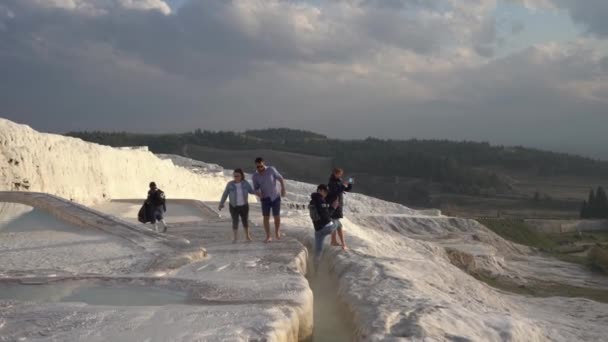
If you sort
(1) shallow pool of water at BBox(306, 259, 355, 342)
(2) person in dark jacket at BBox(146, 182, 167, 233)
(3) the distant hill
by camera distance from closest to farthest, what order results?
(1) shallow pool of water at BBox(306, 259, 355, 342), (2) person in dark jacket at BBox(146, 182, 167, 233), (3) the distant hill

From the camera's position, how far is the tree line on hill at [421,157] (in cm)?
6838

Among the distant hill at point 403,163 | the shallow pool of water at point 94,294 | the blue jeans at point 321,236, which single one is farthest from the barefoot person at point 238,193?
the distant hill at point 403,163

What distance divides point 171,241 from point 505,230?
2855 centimetres

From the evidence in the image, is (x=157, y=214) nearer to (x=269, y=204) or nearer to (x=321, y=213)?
(x=269, y=204)

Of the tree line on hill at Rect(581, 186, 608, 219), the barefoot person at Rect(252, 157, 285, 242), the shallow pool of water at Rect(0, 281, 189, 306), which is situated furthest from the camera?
the tree line on hill at Rect(581, 186, 608, 219)

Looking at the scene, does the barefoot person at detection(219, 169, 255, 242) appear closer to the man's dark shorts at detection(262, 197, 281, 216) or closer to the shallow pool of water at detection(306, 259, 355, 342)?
the man's dark shorts at detection(262, 197, 281, 216)

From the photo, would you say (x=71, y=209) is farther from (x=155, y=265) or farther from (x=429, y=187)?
(x=429, y=187)

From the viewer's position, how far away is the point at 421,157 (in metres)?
74.4

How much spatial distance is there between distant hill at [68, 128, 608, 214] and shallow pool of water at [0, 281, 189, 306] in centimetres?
5679

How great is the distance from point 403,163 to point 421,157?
9.19 feet

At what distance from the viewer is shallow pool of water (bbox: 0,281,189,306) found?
189 inches

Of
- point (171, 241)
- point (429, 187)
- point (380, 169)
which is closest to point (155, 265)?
point (171, 241)

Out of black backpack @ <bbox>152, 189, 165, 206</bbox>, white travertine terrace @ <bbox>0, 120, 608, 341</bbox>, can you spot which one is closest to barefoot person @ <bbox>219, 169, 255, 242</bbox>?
white travertine terrace @ <bbox>0, 120, 608, 341</bbox>

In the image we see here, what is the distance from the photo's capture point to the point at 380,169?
242 feet
